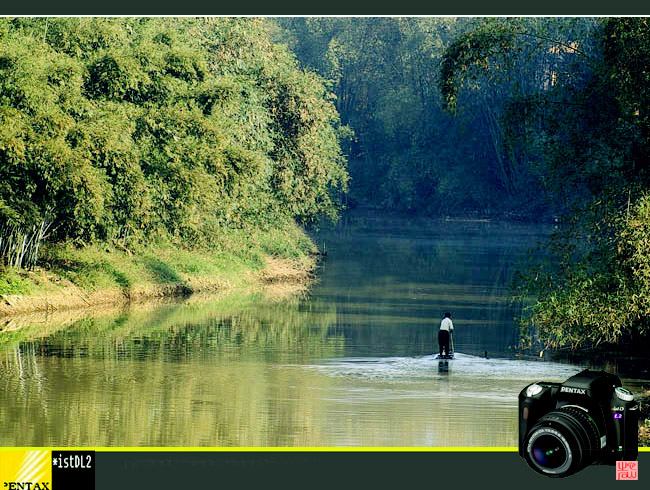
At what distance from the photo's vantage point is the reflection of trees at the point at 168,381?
587 inches

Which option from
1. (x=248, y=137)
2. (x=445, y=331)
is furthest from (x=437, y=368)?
(x=248, y=137)

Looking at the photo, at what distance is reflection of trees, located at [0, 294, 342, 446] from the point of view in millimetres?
14922

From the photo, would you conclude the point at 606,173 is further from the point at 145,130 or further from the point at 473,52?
the point at 145,130

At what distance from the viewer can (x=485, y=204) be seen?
71.6 meters

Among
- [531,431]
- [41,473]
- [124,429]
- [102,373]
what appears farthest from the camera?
[102,373]

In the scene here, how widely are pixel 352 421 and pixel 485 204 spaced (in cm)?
5693

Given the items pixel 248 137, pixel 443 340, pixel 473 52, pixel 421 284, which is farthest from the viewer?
pixel 248 137

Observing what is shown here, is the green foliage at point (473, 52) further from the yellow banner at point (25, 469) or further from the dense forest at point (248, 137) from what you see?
the yellow banner at point (25, 469)

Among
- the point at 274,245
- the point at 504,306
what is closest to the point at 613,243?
the point at 504,306

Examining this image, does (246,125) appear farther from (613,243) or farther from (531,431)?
(531,431)

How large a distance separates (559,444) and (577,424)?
158 mm

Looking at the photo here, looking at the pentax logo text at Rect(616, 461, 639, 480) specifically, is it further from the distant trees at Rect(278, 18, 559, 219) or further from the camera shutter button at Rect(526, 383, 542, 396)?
the distant trees at Rect(278, 18, 559, 219)

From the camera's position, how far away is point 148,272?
3112 centimetres

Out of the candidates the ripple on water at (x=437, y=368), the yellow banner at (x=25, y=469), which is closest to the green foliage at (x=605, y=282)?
the ripple on water at (x=437, y=368)
